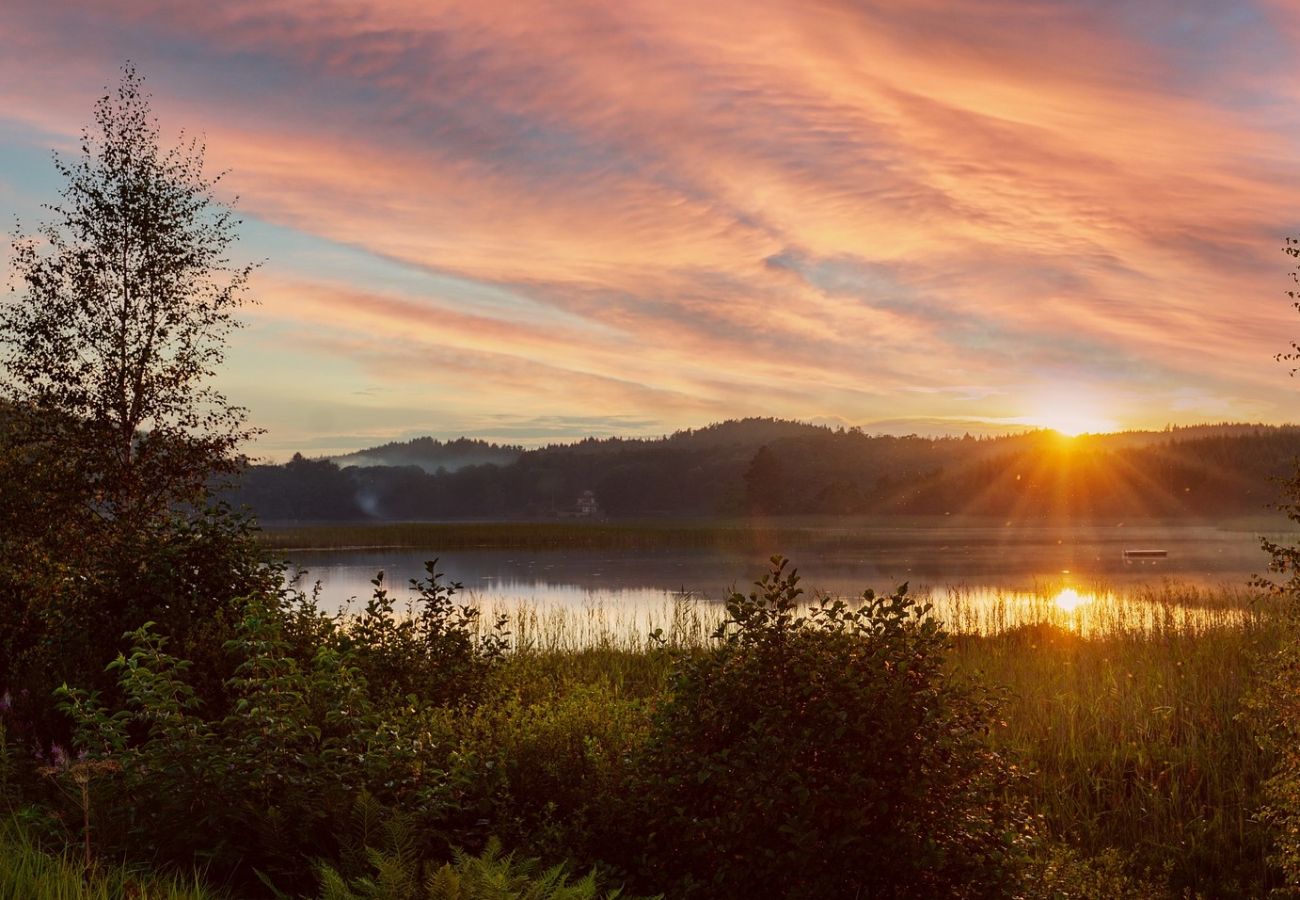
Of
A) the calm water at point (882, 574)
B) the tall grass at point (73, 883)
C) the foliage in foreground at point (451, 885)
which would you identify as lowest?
the calm water at point (882, 574)

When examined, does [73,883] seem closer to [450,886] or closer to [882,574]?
[450,886]

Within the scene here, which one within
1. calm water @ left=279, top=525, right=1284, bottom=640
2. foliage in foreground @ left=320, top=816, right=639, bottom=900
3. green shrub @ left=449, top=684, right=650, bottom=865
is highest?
foliage in foreground @ left=320, top=816, right=639, bottom=900

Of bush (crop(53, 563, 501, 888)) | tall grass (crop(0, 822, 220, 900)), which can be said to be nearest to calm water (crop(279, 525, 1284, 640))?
bush (crop(53, 563, 501, 888))

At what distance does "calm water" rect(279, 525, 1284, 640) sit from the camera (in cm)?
2438

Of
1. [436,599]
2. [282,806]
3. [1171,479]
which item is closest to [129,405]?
[436,599]

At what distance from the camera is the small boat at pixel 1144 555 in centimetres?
4453

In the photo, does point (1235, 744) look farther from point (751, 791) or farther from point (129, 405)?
point (129, 405)

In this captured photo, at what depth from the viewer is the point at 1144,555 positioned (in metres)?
46.8

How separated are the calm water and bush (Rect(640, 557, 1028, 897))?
13.2 m

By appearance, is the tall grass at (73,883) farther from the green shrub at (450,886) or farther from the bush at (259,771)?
the green shrub at (450,886)

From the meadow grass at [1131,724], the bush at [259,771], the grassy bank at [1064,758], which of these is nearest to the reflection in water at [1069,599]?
the meadow grass at [1131,724]

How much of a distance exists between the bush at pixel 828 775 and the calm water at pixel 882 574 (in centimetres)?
1323

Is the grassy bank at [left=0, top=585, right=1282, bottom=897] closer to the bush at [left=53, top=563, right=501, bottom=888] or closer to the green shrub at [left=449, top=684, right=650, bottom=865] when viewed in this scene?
the green shrub at [left=449, top=684, right=650, bottom=865]

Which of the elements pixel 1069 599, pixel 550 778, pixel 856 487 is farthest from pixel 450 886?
pixel 856 487
